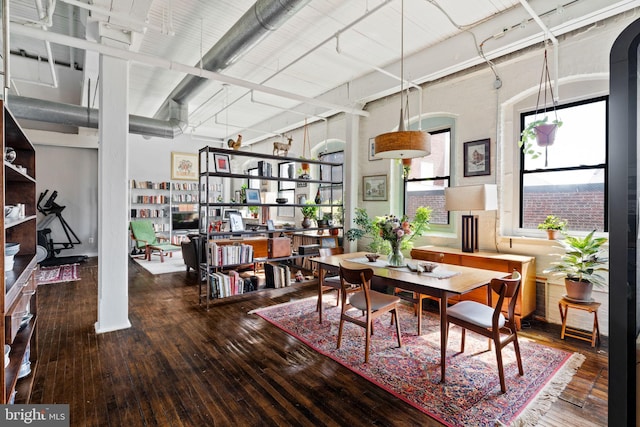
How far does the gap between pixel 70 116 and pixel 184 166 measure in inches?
154

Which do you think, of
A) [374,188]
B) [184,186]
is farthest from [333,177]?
[184,186]

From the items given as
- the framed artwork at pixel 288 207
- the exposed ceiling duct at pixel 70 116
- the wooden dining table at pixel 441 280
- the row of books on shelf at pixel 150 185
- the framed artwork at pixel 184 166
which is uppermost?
the exposed ceiling duct at pixel 70 116

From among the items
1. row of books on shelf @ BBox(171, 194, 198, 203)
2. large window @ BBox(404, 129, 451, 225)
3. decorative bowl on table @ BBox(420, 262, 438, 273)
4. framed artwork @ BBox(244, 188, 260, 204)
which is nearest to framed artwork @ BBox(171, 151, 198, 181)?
row of books on shelf @ BBox(171, 194, 198, 203)

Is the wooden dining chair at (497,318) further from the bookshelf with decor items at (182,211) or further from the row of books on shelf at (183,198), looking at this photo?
the row of books on shelf at (183,198)

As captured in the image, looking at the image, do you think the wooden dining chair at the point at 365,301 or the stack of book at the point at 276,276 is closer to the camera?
the wooden dining chair at the point at 365,301

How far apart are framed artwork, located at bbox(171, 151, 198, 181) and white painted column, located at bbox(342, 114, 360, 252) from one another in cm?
570

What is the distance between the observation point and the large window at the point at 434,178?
4832 mm

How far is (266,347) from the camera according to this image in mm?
2965

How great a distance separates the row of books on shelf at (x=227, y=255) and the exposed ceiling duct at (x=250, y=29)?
2.34 meters

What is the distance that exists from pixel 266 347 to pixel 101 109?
290cm

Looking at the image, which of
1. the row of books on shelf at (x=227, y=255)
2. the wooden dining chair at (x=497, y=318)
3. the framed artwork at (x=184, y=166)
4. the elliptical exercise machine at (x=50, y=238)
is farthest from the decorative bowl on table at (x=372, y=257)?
the framed artwork at (x=184, y=166)

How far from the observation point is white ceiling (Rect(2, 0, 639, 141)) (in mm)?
3191

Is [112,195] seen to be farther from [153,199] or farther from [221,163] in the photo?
[153,199]

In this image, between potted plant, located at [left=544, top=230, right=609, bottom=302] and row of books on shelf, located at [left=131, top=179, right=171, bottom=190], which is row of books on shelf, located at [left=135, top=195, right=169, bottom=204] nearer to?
row of books on shelf, located at [left=131, top=179, right=171, bottom=190]
